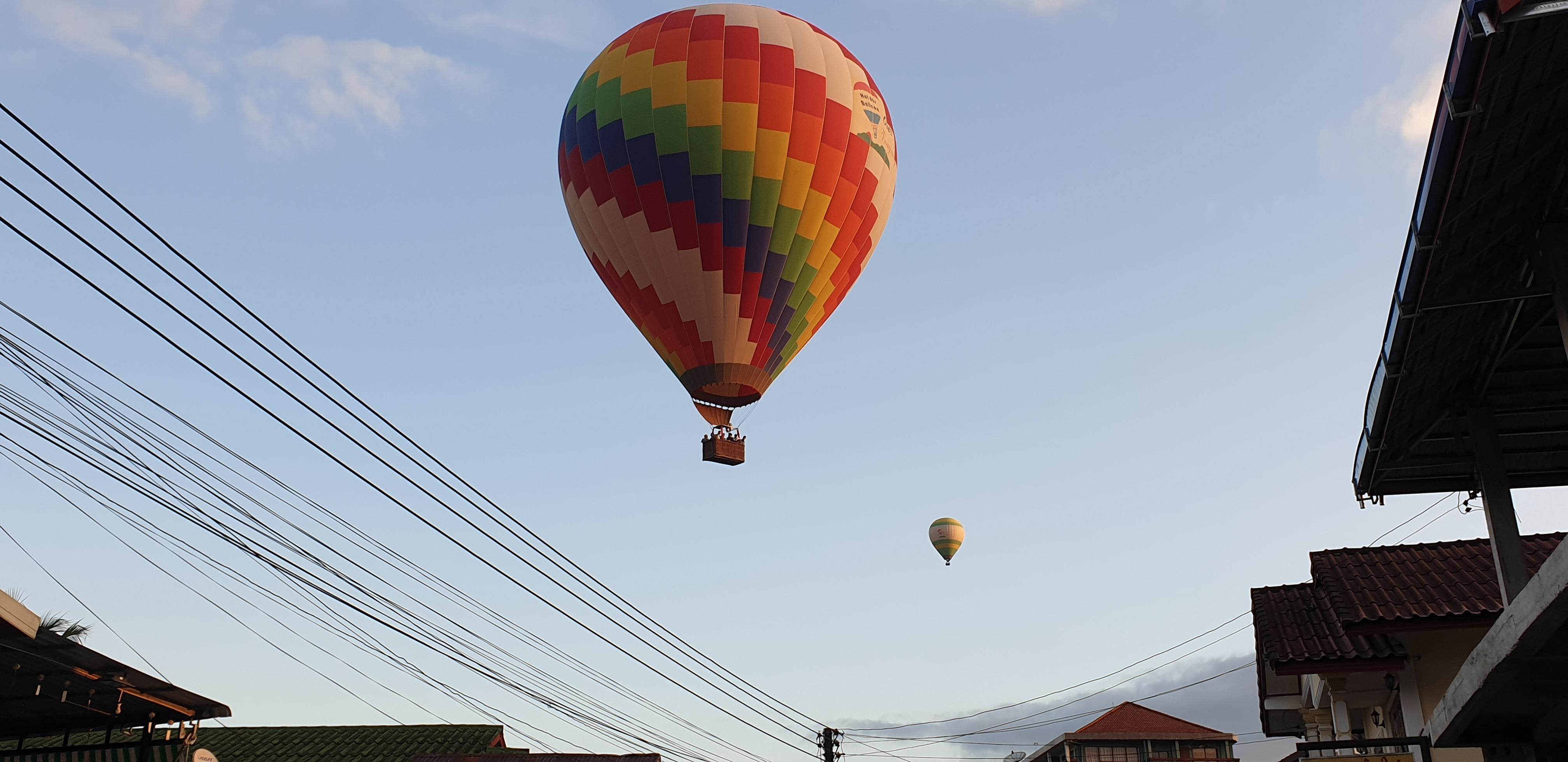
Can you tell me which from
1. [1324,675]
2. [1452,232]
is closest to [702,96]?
[1324,675]

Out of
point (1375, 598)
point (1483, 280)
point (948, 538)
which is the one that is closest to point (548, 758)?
point (1375, 598)

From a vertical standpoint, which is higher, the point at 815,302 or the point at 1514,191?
the point at 815,302

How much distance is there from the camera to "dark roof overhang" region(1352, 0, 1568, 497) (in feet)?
19.4

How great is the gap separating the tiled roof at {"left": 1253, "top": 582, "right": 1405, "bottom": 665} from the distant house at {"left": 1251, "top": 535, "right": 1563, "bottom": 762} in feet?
0.06

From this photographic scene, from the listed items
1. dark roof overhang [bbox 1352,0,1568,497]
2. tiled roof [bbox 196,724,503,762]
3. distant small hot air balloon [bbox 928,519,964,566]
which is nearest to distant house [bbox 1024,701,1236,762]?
distant small hot air balloon [bbox 928,519,964,566]

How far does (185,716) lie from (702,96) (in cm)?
1538

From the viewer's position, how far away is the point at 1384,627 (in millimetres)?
12570

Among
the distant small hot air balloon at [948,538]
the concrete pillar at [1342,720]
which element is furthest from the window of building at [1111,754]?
the concrete pillar at [1342,720]

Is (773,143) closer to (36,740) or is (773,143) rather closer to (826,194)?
(826,194)

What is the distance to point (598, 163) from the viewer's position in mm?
26516

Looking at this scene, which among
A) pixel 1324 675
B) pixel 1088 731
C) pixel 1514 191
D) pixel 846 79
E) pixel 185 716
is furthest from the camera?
pixel 1088 731

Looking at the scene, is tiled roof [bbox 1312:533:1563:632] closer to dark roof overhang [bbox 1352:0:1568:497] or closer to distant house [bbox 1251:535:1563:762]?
distant house [bbox 1251:535:1563:762]

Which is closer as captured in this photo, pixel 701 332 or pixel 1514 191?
pixel 1514 191

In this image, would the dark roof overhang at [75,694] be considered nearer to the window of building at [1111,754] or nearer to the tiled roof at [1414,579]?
the tiled roof at [1414,579]
